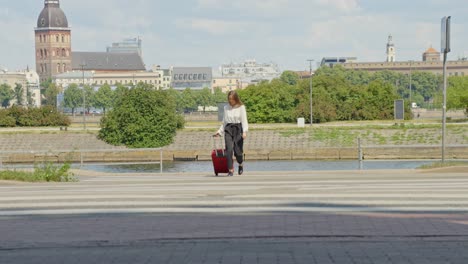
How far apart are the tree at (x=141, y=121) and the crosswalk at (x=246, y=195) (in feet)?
215

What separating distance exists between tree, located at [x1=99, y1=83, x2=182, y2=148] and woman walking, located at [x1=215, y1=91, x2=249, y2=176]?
6469cm

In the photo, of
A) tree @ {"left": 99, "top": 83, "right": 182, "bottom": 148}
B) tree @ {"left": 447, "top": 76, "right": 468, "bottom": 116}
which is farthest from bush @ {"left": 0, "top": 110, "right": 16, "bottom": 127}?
tree @ {"left": 447, "top": 76, "right": 468, "bottom": 116}

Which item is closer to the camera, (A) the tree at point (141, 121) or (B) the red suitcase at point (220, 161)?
(B) the red suitcase at point (220, 161)

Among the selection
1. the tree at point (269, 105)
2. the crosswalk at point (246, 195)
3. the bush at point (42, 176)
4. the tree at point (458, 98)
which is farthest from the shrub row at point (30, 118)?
the crosswalk at point (246, 195)

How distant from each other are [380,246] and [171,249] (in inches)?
71.0

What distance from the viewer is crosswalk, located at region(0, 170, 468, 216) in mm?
11594

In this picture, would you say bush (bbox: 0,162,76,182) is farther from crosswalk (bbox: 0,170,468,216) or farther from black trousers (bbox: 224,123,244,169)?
black trousers (bbox: 224,123,244,169)

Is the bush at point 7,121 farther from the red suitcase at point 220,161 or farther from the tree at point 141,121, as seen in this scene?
the red suitcase at point 220,161

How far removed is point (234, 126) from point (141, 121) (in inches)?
2565

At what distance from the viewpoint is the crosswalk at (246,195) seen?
1159cm

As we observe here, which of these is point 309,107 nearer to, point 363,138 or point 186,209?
point 363,138

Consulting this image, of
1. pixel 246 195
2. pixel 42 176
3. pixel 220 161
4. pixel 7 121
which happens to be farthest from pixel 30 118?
pixel 246 195

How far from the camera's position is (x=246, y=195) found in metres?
12.9

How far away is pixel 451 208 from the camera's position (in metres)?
11.1
